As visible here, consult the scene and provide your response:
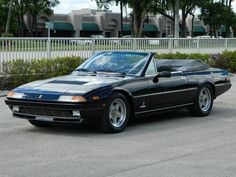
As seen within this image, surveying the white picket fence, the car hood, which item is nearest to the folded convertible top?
the car hood

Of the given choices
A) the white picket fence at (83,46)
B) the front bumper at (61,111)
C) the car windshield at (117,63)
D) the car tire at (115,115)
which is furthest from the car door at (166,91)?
the white picket fence at (83,46)

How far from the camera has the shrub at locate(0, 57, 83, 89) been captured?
611 inches

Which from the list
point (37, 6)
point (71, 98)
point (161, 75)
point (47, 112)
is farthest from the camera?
point (37, 6)

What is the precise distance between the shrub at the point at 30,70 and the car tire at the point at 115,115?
23.7 ft

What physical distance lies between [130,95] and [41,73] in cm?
748

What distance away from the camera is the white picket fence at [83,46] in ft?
53.2

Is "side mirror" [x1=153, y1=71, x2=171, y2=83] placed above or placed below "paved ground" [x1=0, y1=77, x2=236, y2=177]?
above

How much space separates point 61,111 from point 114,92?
985 mm

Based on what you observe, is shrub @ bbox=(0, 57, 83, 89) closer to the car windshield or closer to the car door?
the car windshield

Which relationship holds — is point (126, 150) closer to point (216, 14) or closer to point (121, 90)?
point (121, 90)

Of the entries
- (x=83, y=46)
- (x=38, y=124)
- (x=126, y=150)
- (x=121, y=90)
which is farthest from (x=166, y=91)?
(x=83, y=46)

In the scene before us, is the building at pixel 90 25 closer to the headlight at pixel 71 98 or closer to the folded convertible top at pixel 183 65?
the folded convertible top at pixel 183 65

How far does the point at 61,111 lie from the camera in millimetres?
8430

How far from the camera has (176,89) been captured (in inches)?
402
